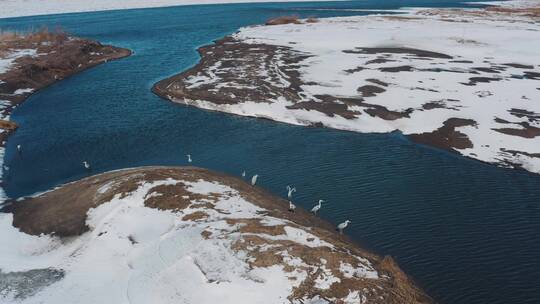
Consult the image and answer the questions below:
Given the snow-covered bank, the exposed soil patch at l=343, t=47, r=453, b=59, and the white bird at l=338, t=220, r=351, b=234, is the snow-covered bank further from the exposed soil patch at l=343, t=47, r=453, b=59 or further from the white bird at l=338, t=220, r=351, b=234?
the white bird at l=338, t=220, r=351, b=234

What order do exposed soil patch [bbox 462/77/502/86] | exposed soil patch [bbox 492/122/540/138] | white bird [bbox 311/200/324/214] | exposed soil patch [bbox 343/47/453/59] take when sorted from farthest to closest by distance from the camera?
exposed soil patch [bbox 343/47/453/59]
exposed soil patch [bbox 462/77/502/86]
exposed soil patch [bbox 492/122/540/138]
white bird [bbox 311/200/324/214]

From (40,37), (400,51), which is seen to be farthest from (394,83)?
(40,37)

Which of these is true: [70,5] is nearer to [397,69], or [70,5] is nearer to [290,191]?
[397,69]

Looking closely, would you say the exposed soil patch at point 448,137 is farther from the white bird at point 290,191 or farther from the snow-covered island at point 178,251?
the snow-covered island at point 178,251

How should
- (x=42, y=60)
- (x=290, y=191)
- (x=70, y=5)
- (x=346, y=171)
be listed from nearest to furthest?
(x=290, y=191), (x=346, y=171), (x=42, y=60), (x=70, y=5)

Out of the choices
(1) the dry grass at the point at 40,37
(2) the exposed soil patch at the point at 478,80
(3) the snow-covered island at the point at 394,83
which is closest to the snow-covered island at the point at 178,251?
(3) the snow-covered island at the point at 394,83

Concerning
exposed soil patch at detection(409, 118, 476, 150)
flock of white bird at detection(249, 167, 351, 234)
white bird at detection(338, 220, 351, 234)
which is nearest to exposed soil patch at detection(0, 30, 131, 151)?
flock of white bird at detection(249, 167, 351, 234)
